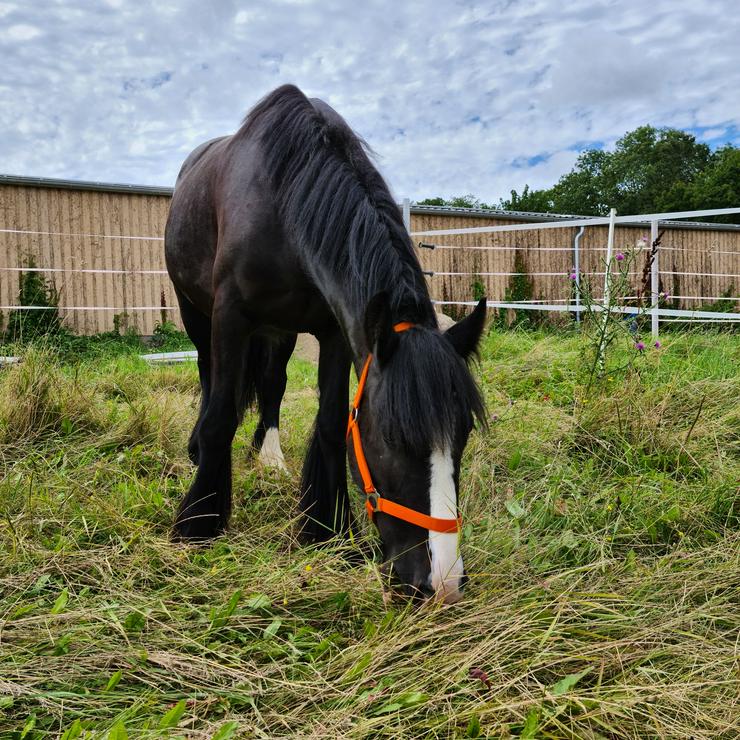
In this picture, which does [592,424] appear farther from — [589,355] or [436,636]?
[436,636]

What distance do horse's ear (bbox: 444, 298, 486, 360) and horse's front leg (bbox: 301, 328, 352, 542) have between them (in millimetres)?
869

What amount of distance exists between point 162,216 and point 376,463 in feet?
32.4

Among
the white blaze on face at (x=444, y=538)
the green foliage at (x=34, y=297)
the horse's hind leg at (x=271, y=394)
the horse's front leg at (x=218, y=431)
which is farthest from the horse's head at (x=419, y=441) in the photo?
the green foliage at (x=34, y=297)

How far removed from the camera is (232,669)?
1598 millimetres

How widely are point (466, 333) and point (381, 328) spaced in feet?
1.09

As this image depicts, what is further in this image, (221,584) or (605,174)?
(605,174)

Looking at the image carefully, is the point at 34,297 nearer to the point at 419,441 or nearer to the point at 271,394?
the point at 271,394

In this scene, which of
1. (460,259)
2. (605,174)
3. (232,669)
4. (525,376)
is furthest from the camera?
(605,174)

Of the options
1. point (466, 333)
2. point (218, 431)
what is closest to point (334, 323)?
point (218, 431)

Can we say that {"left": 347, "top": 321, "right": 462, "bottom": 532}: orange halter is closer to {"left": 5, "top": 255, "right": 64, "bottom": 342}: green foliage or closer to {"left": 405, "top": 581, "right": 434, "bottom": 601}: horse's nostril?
{"left": 405, "top": 581, "right": 434, "bottom": 601}: horse's nostril

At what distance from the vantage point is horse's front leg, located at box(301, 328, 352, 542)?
2746 mm

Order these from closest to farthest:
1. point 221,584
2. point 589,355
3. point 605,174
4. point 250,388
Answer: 1. point 221,584
2. point 250,388
3. point 589,355
4. point 605,174

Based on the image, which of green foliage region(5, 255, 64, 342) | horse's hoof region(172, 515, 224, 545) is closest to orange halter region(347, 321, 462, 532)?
horse's hoof region(172, 515, 224, 545)

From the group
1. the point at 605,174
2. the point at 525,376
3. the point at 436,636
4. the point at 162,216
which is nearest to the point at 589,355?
the point at 525,376
